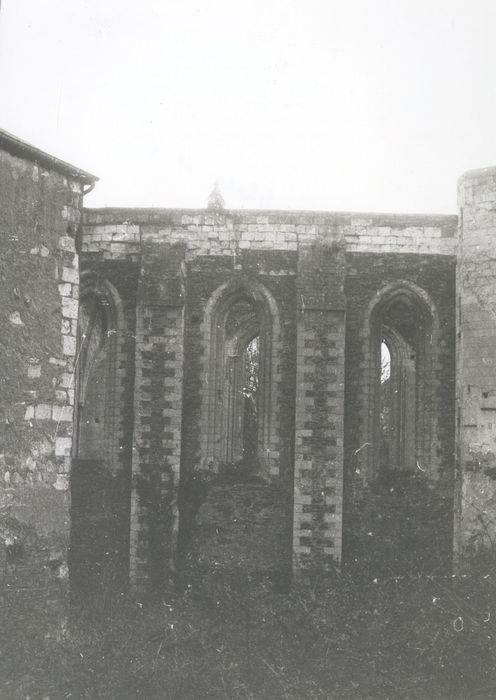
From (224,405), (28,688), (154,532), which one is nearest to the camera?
(28,688)

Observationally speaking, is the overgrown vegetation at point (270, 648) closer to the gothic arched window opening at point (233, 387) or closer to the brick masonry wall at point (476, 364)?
the brick masonry wall at point (476, 364)

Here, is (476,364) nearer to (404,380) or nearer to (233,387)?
(404,380)

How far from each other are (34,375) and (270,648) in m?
4.48

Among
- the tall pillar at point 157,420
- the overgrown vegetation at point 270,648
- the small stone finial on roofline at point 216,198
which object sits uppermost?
the small stone finial on roofline at point 216,198

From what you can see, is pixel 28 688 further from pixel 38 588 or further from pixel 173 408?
pixel 173 408

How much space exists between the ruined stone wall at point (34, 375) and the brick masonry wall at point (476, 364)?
628cm

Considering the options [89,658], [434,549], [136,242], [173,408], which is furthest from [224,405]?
[89,658]

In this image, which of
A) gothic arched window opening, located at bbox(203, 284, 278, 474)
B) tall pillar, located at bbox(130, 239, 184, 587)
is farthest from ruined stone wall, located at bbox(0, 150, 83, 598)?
gothic arched window opening, located at bbox(203, 284, 278, 474)

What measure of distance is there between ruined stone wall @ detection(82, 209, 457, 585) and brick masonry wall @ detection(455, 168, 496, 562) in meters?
0.64

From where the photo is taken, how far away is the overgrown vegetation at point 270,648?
8.62 meters

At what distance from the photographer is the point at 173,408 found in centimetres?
1312

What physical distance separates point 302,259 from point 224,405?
2916mm

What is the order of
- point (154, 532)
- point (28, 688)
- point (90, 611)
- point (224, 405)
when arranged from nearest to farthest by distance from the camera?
point (28, 688)
point (90, 611)
point (154, 532)
point (224, 405)

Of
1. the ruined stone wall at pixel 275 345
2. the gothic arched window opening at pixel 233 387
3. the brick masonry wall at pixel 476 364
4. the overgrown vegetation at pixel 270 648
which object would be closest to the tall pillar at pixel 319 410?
the ruined stone wall at pixel 275 345
